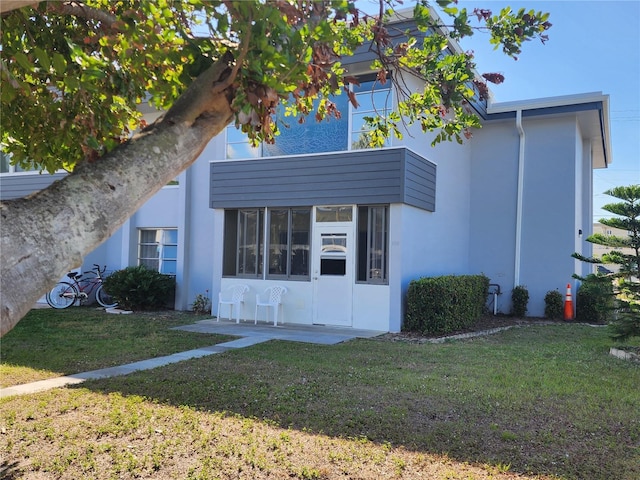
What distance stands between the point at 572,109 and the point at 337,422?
11.7 meters

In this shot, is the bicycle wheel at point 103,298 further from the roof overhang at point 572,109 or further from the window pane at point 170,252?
the roof overhang at point 572,109

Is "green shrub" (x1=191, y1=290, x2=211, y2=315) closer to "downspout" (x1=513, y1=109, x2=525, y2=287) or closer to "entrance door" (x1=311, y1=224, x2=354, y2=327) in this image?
"entrance door" (x1=311, y1=224, x2=354, y2=327)

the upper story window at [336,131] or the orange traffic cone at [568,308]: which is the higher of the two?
the upper story window at [336,131]

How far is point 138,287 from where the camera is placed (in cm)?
1365

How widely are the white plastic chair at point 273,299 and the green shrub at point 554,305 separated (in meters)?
7.13

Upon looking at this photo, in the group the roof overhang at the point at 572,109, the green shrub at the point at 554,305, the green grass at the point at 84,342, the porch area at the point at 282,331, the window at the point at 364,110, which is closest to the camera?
the green grass at the point at 84,342

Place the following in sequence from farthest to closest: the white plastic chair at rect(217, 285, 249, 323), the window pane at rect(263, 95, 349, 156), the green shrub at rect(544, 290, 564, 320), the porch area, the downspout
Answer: the downspout → the green shrub at rect(544, 290, 564, 320) → the white plastic chair at rect(217, 285, 249, 323) → the window pane at rect(263, 95, 349, 156) → the porch area

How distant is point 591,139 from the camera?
52.5 ft

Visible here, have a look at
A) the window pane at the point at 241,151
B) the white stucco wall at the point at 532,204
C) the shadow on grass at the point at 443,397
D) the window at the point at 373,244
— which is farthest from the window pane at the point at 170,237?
the white stucco wall at the point at 532,204

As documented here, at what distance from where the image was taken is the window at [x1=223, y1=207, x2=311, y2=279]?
11.9m

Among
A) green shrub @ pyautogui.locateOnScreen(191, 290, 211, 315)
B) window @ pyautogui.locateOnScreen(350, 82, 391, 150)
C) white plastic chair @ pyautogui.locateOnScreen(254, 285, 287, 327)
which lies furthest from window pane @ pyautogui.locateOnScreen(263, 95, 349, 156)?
green shrub @ pyautogui.locateOnScreen(191, 290, 211, 315)

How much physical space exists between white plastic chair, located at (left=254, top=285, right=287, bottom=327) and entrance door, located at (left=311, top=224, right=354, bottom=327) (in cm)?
83

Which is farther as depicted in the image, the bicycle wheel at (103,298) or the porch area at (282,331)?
the bicycle wheel at (103,298)

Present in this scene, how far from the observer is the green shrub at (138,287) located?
13.7 meters
